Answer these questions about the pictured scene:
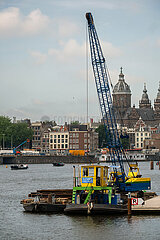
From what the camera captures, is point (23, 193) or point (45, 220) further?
point (23, 193)

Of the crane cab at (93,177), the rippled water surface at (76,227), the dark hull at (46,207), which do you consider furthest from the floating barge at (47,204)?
the crane cab at (93,177)

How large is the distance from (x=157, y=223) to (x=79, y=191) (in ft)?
28.9

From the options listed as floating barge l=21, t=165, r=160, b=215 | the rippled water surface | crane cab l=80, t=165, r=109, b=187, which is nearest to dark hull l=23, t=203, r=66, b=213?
floating barge l=21, t=165, r=160, b=215

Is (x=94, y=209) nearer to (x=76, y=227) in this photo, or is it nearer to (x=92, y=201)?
(x=92, y=201)

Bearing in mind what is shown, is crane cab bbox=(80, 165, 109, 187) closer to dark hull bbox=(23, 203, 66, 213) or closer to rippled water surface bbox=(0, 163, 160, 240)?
rippled water surface bbox=(0, 163, 160, 240)

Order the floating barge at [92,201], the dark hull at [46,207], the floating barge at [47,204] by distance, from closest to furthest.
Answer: the floating barge at [92,201], the dark hull at [46,207], the floating barge at [47,204]

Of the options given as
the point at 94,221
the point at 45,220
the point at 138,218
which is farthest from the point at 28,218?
the point at 138,218

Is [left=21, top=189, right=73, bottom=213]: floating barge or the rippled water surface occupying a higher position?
[left=21, top=189, right=73, bottom=213]: floating barge

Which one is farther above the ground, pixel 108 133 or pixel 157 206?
pixel 108 133

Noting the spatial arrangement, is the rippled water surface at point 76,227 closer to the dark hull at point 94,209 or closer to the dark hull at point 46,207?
the dark hull at point 94,209

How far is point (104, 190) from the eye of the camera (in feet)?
199

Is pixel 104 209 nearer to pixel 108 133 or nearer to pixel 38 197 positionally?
pixel 38 197

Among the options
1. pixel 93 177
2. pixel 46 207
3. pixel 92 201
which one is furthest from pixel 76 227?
pixel 46 207

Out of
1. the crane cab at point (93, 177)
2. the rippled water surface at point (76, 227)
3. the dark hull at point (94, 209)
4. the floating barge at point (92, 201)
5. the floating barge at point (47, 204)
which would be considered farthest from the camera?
the floating barge at point (47, 204)
